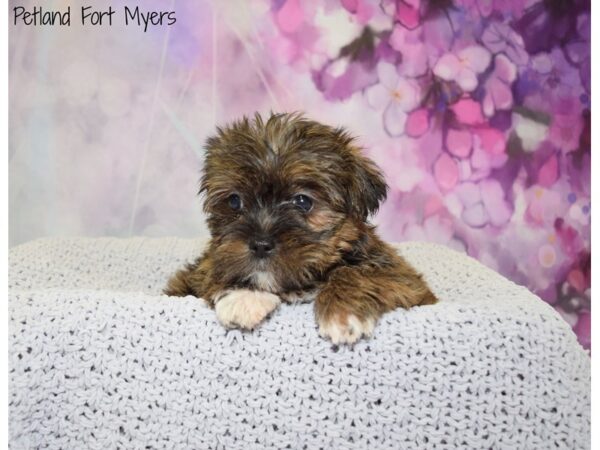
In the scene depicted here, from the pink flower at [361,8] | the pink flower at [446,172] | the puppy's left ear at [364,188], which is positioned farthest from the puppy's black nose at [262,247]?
the pink flower at [446,172]

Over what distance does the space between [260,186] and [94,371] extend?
116 cm

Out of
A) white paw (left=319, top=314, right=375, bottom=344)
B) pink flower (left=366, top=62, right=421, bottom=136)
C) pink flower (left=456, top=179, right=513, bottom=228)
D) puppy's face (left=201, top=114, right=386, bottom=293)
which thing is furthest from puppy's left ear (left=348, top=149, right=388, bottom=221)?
pink flower (left=456, top=179, right=513, bottom=228)

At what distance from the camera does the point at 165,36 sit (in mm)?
4262

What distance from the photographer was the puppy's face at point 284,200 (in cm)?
285

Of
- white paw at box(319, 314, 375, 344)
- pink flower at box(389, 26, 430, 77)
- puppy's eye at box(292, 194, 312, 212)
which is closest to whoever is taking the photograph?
white paw at box(319, 314, 375, 344)

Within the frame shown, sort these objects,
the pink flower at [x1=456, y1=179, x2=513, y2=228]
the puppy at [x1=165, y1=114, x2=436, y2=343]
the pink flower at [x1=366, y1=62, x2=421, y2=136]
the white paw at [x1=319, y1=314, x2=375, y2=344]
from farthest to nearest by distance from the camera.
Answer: the pink flower at [x1=456, y1=179, x2=513, y2=228] < the pink flower at [x1=366, y1=62, x2=421, y2=136] < the puppy at [x1=165, y1=114, x2=436, y2=343] < the white paw at [x1=319, y1=314, x2=375, y2=344]

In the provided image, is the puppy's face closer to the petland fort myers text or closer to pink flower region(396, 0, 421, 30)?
the petland fort myers text

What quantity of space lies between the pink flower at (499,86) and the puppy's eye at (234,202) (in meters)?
2.52

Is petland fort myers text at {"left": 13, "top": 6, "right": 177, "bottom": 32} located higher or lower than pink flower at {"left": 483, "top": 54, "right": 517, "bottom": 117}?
higher

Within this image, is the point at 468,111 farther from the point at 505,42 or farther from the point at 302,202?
the point at 302,202

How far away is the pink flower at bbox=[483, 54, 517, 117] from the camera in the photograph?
180 inches

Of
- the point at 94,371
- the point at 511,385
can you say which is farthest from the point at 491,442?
the point at 94,371

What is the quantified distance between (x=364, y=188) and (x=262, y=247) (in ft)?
2.36

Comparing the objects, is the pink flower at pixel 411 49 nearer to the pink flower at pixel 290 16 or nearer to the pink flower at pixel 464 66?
the pink flower at pixel 464 66
